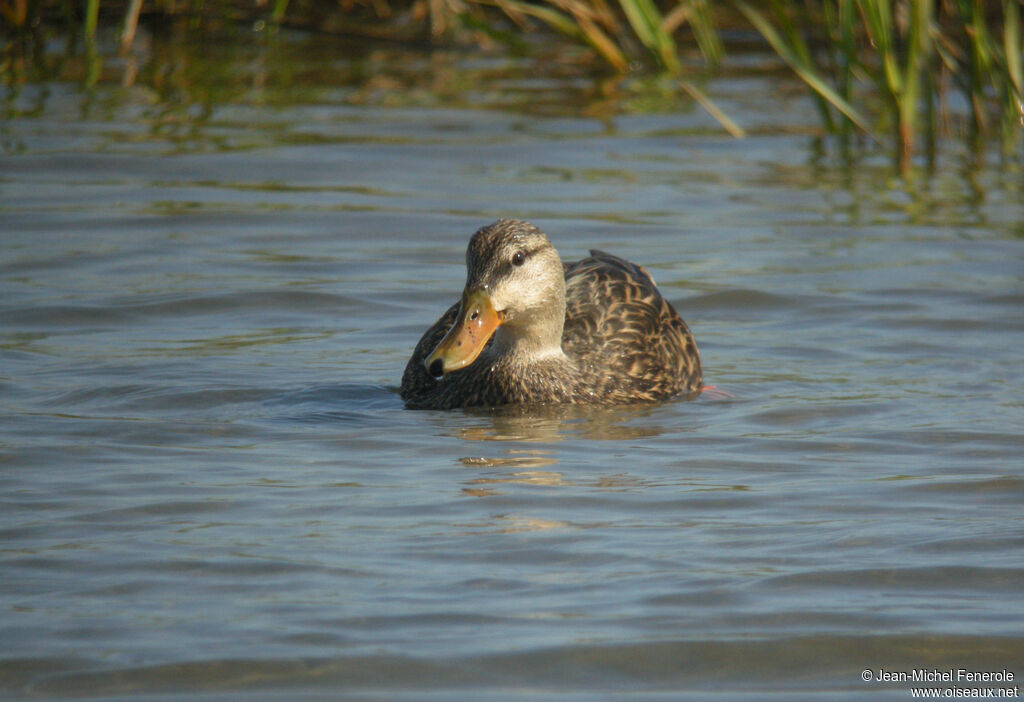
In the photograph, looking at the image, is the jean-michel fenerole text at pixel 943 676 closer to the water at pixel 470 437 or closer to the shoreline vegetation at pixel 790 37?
the water at pixel 470 437

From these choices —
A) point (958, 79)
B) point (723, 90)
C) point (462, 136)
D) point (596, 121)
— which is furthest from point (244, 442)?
point (723, 90)

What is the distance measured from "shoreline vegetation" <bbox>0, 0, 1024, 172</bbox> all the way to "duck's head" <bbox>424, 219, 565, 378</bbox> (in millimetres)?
3288

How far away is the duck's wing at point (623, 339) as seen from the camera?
7.83 m

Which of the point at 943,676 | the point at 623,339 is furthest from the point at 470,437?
the point at 943,676

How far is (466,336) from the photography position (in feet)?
23.3

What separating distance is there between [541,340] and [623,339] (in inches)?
20.9

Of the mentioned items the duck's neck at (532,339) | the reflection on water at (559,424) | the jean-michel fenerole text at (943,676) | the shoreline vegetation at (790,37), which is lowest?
the reflection on water at (559,424)

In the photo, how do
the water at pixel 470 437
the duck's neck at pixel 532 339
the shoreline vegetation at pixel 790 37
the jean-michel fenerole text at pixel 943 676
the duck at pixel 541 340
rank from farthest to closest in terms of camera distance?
the shoreline vegetation at pixel 790 37
the duck's neck at pixel 532 339
the duck at pixel 541 340
the water at pixel 470 437
the jean-michel fenerole text at pixel 943 676

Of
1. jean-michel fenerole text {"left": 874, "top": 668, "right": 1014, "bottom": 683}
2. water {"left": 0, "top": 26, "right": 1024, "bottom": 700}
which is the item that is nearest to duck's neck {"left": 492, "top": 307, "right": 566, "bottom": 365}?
water {"left": 0, "top": 26, "right": 1024, "bottom": 700}

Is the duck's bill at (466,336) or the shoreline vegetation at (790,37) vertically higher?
the shoreline vegetation at (790,37)

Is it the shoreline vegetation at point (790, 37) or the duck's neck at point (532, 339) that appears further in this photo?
the shoreline vegetation at point (790, 37)

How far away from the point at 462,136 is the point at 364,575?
32.1ft

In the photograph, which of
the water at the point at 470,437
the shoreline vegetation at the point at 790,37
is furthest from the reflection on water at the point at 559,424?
the shoreline vegetation at the point at 790,37

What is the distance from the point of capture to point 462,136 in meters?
14.4
